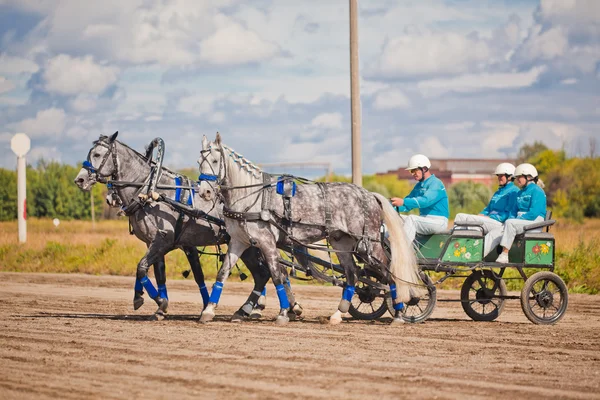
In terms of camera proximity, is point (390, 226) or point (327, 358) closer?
point (327, 358)

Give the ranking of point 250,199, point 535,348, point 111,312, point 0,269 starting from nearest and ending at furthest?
point 535,348 → point 250,199 → point 111,312 → point 0,269

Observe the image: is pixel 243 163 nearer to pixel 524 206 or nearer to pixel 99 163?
pixel 99 163

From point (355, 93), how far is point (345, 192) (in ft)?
19.9

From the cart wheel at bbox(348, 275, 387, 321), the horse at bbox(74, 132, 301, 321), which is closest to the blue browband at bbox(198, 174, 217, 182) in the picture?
the horse at bbox(74, 132, 301, 321)

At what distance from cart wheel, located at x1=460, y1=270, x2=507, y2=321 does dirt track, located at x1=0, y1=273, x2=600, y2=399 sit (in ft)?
1.04

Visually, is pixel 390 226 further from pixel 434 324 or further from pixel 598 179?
pixel 598 179

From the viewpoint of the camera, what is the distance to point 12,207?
213 ft

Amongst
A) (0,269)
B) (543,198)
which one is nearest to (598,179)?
(0,269)

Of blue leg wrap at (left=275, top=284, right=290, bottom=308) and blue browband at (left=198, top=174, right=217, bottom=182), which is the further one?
blue leg wrap at (left=275, top=284, right=290, bottom=308)

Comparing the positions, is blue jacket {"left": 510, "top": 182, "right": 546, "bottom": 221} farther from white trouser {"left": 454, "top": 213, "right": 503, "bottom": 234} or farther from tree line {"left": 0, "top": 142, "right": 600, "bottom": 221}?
tree line {"left": 0, "top": 142, "right": 600, "bottom": 221}

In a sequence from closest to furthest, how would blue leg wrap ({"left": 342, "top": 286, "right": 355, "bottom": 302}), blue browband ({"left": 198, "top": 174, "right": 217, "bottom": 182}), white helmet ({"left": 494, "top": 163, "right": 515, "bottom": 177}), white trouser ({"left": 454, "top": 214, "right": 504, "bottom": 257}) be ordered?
blue browband ({"left": 198, "top": 174, "right": 217, "bottom": 182}) < blue leg wrap ({"left": 342, "top": 286, "right": 355, "bottom": 302}) < white trouser ({"left": 454, "top": 214, "right": 504, "bottom": 257}) < white helmet ({"left": 494, "top": 163, "right": 515, "bottom": 177})

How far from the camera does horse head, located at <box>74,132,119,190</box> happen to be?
42.7ft

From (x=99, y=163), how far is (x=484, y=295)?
5774mm

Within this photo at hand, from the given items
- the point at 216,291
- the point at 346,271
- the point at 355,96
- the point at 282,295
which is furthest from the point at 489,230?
the point at 355,96
